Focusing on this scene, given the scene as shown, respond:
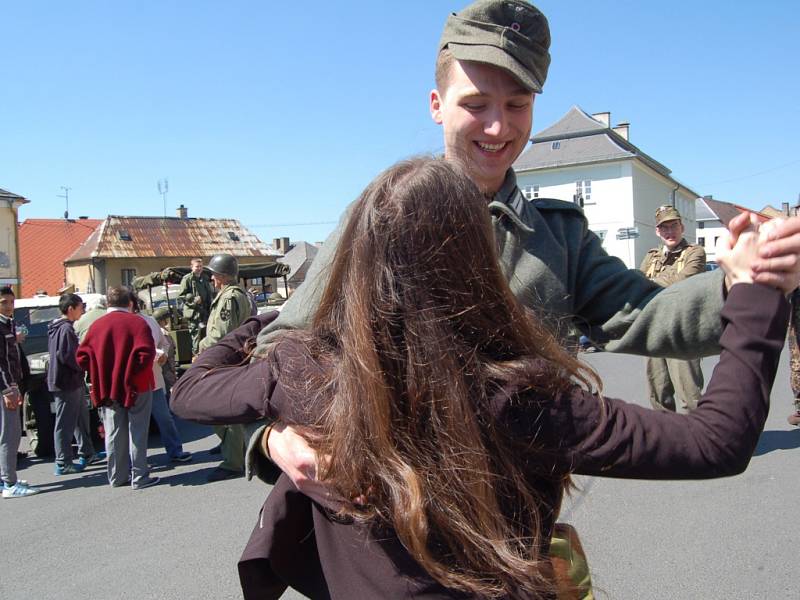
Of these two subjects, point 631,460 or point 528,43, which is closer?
point 631,460

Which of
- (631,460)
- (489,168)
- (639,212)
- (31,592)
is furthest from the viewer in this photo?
(639,212)

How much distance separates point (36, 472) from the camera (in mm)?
7055

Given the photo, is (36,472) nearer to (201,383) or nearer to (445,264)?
(201,383)

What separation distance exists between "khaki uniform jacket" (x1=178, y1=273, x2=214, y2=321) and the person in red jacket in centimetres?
298

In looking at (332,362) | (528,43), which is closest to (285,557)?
(332,362)

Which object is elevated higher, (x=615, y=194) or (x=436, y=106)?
(x=615, y=194)

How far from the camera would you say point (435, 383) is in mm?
1189

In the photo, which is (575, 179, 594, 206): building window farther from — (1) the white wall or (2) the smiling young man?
(2) the smiling young man

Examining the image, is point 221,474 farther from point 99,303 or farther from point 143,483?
point 99,303

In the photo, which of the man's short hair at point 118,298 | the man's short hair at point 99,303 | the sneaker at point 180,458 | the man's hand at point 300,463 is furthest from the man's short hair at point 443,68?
the man's short hair at point 99,303

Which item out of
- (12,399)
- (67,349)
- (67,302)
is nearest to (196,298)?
(67,302)

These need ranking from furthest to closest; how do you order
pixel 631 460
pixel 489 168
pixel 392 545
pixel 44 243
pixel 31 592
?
pixel 44 243, pixel 31 592, pixel 489 168, pixel 392 545, pixel 631 460

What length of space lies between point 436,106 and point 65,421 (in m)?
6.56

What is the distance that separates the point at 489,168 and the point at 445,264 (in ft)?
1.50
